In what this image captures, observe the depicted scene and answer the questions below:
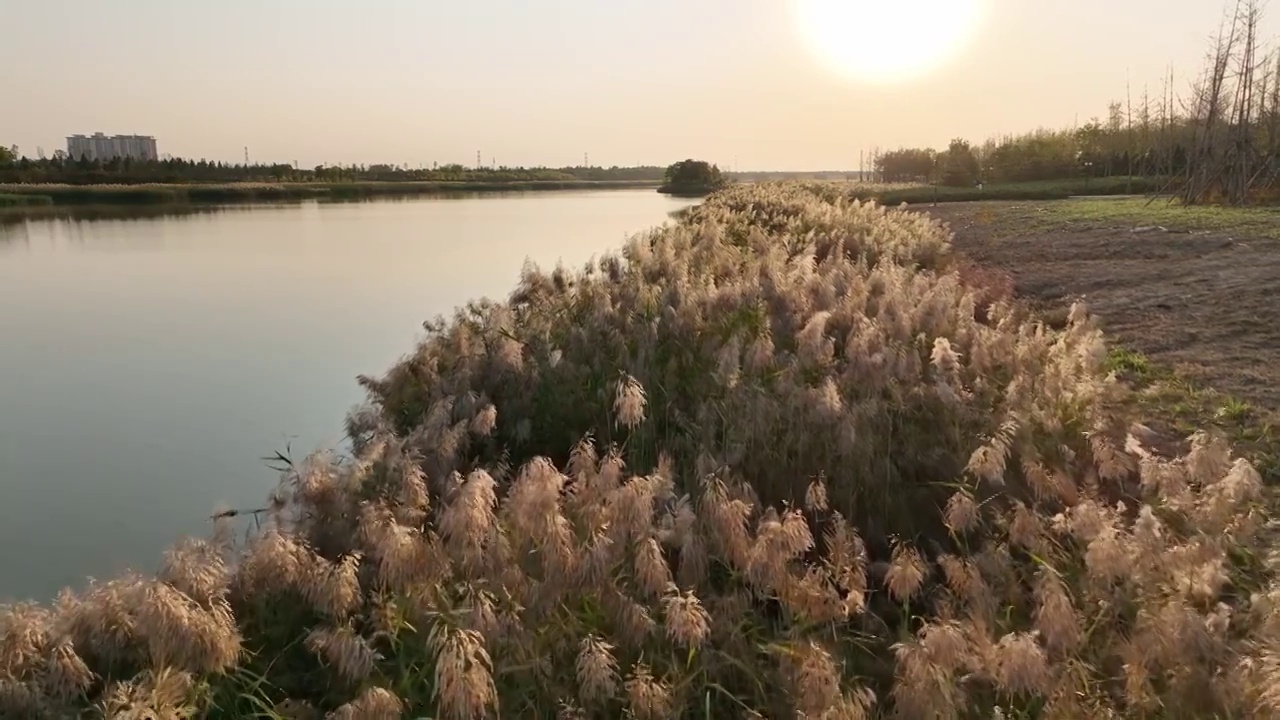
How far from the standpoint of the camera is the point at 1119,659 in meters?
3.61

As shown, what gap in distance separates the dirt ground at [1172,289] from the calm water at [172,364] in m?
8.14

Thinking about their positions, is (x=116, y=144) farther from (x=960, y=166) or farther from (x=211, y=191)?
(x=960, y=166)

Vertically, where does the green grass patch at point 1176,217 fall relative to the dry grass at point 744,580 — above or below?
above

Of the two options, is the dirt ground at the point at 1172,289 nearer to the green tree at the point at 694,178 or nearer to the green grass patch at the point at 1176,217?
the green grass patch at the point at 1176,217

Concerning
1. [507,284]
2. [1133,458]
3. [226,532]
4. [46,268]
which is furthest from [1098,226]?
[46,268]

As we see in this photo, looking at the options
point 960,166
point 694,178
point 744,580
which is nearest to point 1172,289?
point 744,580

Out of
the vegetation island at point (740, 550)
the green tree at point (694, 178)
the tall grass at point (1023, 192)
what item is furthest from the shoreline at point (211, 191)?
the vegetation island at point (740, 550)

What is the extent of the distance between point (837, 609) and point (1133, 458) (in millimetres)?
2524

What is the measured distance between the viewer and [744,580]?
396cm

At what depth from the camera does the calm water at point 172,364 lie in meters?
6.93

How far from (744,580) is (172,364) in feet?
35.6

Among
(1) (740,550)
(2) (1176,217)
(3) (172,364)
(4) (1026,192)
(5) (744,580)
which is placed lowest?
(3) (172,364)

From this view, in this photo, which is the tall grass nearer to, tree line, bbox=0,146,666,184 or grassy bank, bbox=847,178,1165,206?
grassy bank, bbox=847,178,1165,206

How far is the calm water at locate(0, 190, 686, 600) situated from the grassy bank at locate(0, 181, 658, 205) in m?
29.8
